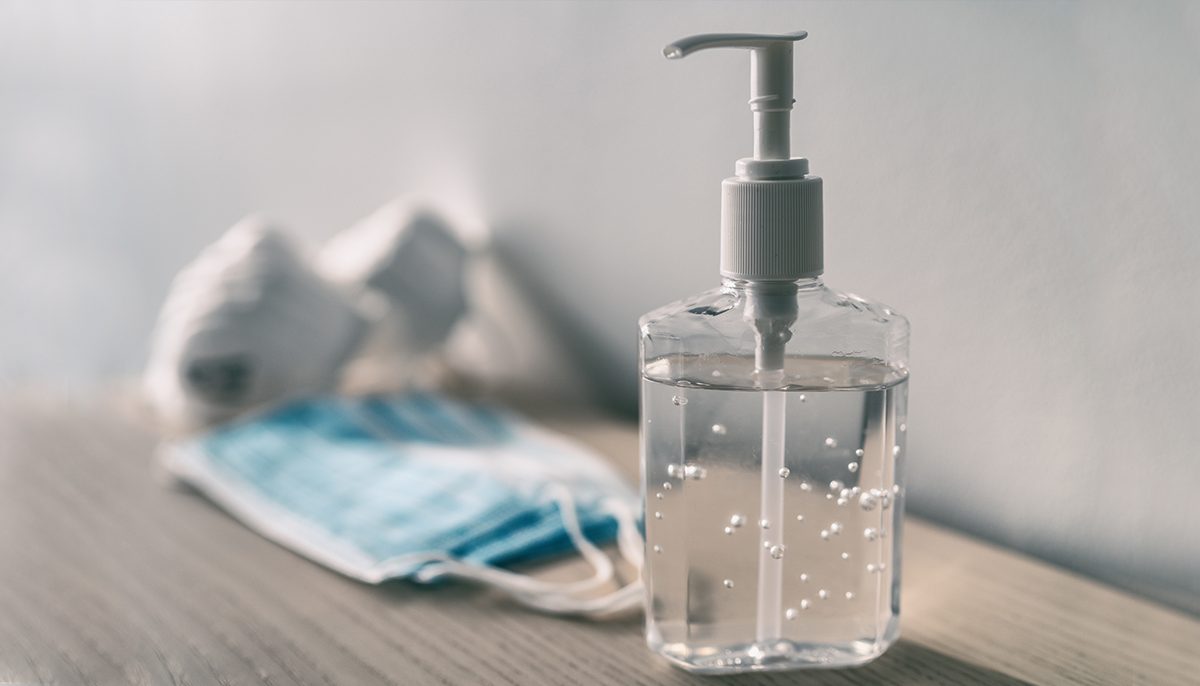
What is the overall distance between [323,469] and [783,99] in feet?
1.25

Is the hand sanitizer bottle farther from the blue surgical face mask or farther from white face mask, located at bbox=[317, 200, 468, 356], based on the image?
white face mask, located at bbox=[317, 200, 468, 356]

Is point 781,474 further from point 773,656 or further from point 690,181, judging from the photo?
point 690,181

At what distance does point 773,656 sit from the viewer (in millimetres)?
445

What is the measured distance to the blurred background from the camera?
0.49 meters

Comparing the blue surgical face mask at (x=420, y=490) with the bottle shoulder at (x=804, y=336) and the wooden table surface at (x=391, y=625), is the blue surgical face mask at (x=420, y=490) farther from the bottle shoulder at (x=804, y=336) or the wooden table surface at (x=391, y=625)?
the bottle shoulder at (x=804, y=336)

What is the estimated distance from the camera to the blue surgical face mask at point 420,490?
0.55 meters

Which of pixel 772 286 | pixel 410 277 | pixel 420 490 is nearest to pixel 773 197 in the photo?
pixel 772 286

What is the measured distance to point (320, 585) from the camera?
1.78 ft

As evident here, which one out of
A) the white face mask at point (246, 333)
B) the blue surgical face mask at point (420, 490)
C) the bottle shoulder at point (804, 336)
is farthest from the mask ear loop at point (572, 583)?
the white face mask at point (246, 333)

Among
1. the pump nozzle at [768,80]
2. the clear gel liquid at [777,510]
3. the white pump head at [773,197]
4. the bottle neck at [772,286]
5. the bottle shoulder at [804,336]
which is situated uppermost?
the pump nozzle at [768,80]

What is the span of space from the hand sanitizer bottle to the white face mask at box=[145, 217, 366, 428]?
40 cm

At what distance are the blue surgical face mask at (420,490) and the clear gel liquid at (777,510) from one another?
0.07m

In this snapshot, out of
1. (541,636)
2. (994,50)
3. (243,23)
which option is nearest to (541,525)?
(541,636)

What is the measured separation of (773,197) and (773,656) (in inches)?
7.0
